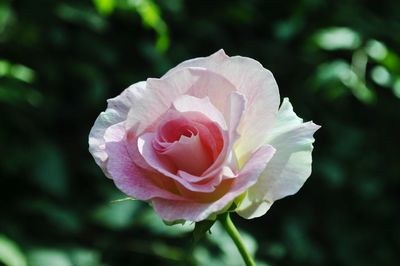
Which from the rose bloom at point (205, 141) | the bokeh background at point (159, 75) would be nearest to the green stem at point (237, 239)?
the rose bloom at point (205, 141)

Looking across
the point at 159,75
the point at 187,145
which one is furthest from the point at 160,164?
the point at 159,75

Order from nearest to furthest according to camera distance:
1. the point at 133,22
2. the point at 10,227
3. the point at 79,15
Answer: the point at 10,227 < the point at 79,15 < the point at 133,22

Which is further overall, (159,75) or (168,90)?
(159,75)

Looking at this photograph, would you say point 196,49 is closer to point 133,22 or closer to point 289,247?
point 133,22

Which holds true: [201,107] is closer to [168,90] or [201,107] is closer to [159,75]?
[168,90]

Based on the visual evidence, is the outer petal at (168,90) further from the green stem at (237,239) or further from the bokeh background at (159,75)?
the bokeh background at (159,75)

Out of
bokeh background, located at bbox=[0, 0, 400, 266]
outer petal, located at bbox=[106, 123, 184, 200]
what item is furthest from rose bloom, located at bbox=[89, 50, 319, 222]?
bokeh background, located at bbox=[0, 0, 400, 266]

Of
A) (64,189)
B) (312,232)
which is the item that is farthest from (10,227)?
(312,232)
